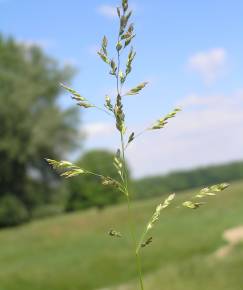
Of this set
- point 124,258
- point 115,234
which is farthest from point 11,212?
point 115,234

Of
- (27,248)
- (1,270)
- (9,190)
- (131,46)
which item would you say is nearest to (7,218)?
(9,190)

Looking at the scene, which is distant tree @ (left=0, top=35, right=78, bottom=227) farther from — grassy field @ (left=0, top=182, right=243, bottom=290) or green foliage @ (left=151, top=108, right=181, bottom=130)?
green foliage @ (left=151, top=108, right=181, bottom=130)

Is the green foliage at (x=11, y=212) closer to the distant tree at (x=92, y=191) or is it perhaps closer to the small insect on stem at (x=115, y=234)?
the distant tree at (x=92, y=191)

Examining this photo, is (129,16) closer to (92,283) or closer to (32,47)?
(92,283)

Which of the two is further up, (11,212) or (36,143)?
(36,143)

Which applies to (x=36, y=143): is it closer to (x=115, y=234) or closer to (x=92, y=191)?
(x=92, y=191)

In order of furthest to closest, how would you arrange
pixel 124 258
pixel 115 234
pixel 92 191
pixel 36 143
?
pixel 92 191 < pixel 36 143 < pixel 124 258 < pixel 115 234
